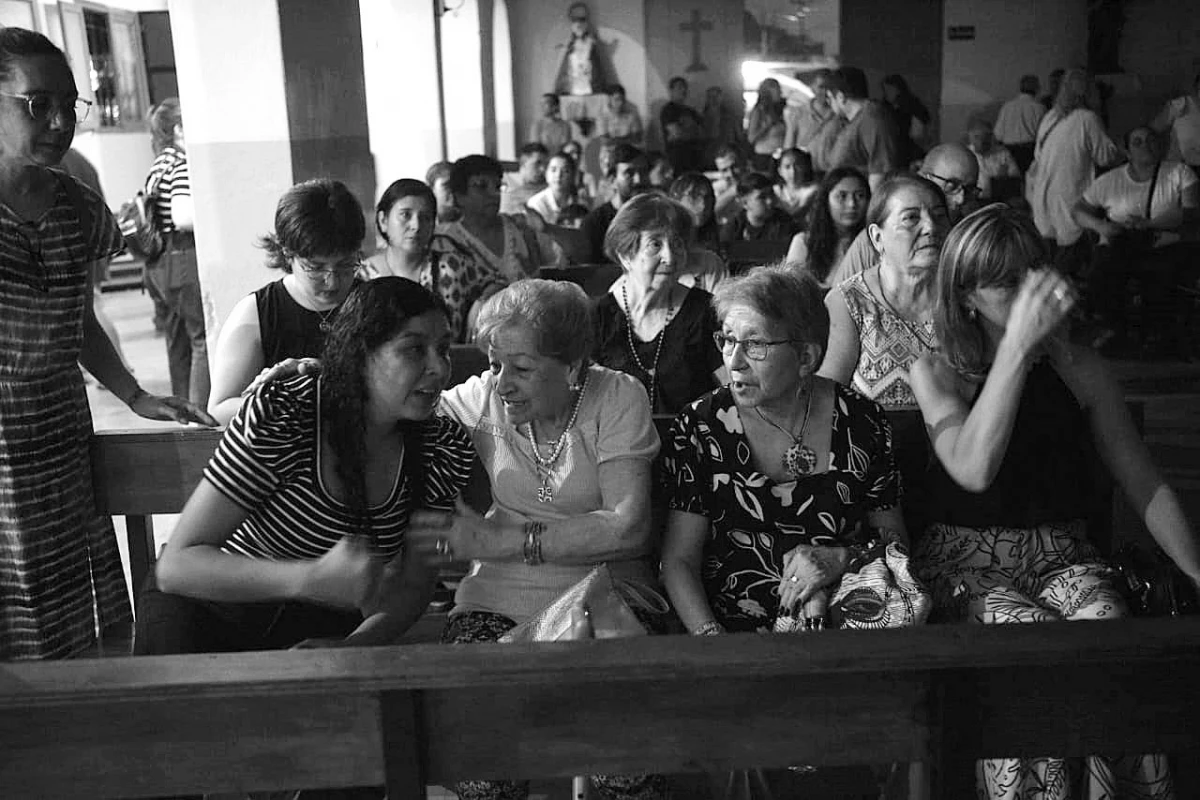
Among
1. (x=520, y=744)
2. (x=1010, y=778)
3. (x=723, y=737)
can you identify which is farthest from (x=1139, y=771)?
(x=520, y=744)

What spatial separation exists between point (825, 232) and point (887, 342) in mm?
1805

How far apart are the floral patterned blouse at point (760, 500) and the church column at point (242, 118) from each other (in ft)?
9.11

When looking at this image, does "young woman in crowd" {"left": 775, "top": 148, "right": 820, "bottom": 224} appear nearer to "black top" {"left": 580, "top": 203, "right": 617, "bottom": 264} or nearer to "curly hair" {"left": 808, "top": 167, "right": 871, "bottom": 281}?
"black top" {"left": 580, "top": 203, "right": 617, "bottom": 264}

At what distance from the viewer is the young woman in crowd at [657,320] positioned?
379cm

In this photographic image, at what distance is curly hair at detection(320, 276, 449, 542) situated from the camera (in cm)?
229

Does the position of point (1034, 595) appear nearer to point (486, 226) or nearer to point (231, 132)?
point (486, 226)

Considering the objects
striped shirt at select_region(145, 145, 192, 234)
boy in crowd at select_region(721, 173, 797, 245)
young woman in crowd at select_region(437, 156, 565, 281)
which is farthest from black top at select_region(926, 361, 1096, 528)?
boy in crowd at select_region(721, 173, 797, 245)

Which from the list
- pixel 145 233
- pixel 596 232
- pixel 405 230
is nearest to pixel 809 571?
pixel 405 230

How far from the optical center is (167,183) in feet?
19.2

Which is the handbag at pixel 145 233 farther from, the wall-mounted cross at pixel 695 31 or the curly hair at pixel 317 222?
the wall-mounted cross at pixel 695 31

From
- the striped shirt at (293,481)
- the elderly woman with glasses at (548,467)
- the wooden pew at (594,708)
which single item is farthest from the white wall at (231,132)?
the wooden pew at (594,708)

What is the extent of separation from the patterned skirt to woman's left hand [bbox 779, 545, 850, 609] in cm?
24

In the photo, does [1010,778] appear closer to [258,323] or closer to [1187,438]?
[258,323]

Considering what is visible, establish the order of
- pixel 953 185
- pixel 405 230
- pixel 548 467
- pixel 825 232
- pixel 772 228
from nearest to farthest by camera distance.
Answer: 1. pixel 548 467
2. pixel 405 230
3. pixel 953 185
4. pixel 825 232
5. pixel 772 228
